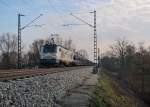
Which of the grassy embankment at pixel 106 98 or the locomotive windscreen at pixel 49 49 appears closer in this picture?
the grassy embankment at pixel 106 98

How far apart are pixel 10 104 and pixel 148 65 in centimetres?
7840

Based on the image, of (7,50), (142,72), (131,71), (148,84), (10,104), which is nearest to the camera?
(10,104)

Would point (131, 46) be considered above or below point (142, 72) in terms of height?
above

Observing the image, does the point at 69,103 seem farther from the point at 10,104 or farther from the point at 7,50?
the point at 7,50

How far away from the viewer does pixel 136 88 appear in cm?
7100

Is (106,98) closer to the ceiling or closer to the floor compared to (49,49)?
closer to the floor

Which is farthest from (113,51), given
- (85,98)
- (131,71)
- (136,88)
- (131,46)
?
(85,98)

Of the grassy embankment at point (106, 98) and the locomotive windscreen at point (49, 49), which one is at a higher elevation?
the locomotive windscreen at point (49, 49)

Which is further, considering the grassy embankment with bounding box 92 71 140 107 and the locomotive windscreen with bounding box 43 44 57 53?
the locomotive windscreen with bounding box 43 44 57 53

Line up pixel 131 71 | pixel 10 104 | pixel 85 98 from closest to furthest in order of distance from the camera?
pixel 10 104
pixel 85 98
pixel 131 71

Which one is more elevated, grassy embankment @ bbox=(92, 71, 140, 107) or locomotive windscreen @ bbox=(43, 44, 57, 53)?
locomotive windscreen @ bbox=(43, 44, 57, 53)

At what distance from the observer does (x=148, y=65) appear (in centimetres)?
8619

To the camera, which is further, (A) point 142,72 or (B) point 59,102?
(A) point 142,72

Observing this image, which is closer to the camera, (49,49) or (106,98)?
(106,98)
